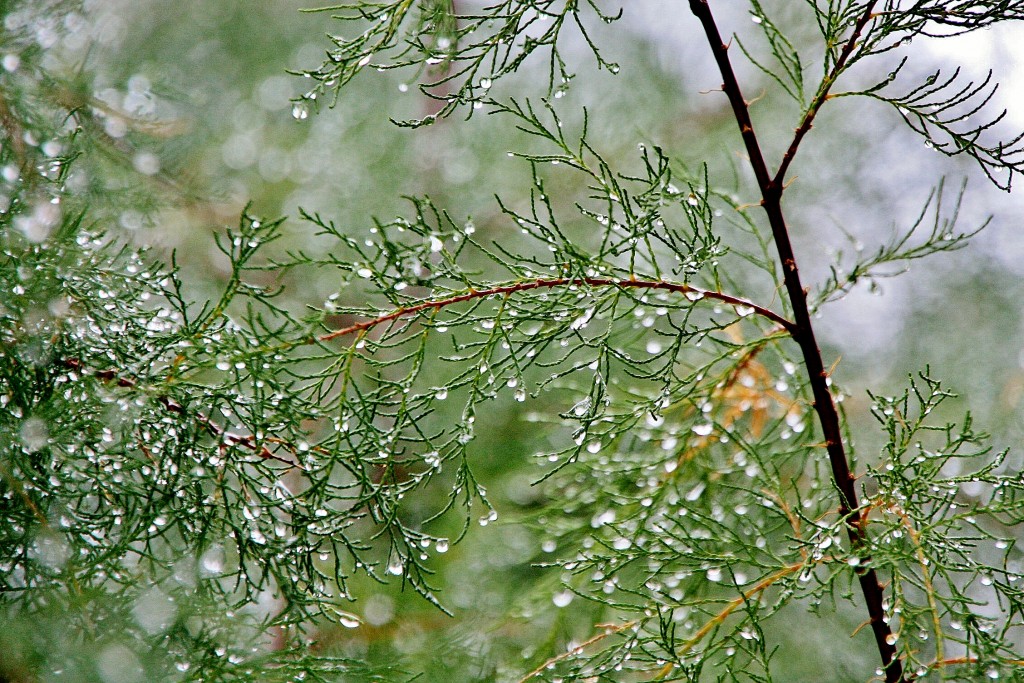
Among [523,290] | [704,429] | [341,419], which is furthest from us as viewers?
[704,429]

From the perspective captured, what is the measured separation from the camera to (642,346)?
230cm

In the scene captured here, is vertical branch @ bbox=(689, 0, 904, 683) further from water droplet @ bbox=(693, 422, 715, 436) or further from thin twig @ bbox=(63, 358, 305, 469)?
thin twig @ bbox=(63, 358, 305, 469)

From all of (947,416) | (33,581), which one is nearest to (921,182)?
(947,416)

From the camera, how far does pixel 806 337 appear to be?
96 centimetres

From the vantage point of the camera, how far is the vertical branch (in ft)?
2.95

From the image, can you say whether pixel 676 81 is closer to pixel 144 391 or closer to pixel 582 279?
pixel 582 279

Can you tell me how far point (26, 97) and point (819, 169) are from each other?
2.22 metres

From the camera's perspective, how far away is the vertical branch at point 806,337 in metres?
0.90

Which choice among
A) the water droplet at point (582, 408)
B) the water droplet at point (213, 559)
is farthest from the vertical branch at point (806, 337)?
the water droplet at point (213, 559)

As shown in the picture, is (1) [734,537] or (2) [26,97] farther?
(2) [26,97]

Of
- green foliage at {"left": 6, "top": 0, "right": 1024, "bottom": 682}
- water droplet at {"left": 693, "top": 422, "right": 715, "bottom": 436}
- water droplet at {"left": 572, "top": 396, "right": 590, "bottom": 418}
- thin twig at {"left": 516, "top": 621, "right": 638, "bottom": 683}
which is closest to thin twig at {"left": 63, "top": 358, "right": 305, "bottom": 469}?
green foliage at {"left": 6, "top": 0, "right": 1024, "bottom": 682}

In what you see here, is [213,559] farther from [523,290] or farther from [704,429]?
[704,429]

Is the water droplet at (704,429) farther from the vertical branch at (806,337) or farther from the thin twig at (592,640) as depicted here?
the thin twig at (592,640)

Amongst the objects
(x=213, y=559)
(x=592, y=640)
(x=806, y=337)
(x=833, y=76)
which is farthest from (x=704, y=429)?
(x=213, y=559)
